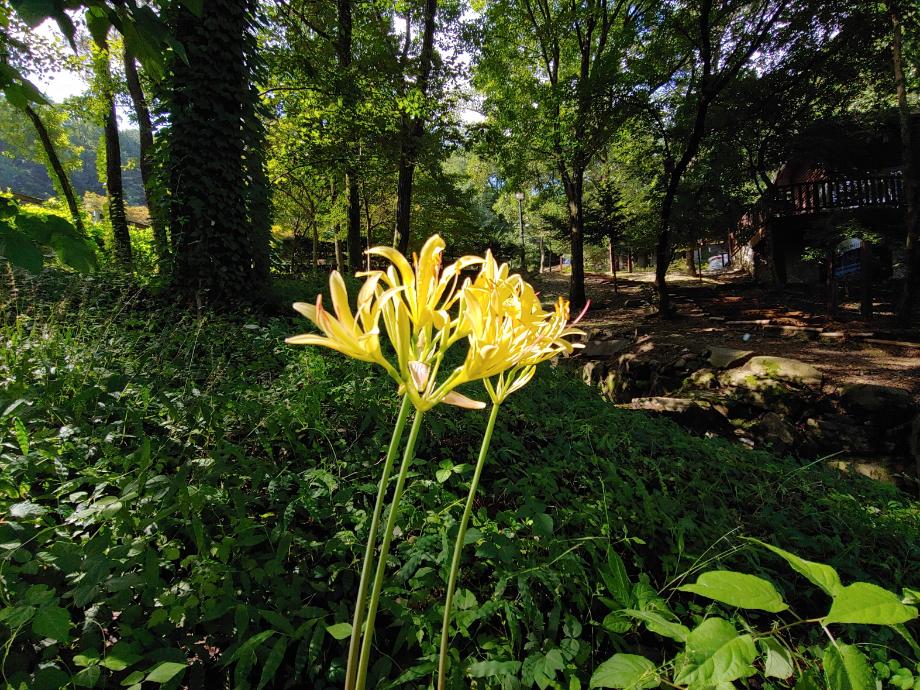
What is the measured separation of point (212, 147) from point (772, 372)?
28.5 ft

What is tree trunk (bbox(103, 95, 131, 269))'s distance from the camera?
7.60 m

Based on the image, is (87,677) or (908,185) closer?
(87,677)

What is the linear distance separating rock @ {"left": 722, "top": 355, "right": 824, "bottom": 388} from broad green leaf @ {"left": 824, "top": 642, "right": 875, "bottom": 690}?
6.89 metres

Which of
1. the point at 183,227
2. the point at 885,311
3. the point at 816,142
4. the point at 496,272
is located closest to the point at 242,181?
the point at 183,227

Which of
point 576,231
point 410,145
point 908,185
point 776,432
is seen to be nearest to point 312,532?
point 776,432

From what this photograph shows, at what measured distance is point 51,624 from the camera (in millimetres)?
975

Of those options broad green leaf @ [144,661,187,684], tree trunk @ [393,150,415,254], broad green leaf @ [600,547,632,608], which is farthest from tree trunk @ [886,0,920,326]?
broad green leaf @ [144,661,187,684]

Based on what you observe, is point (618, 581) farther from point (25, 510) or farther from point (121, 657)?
point (25, 510)

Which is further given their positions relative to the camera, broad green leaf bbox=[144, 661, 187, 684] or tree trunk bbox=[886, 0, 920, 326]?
tree trunk bbox=[886, 0, 920, 326]

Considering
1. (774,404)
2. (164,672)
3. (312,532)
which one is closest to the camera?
(164,672)

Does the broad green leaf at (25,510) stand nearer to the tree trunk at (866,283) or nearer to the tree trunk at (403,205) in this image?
the tree trunk at (403,205)

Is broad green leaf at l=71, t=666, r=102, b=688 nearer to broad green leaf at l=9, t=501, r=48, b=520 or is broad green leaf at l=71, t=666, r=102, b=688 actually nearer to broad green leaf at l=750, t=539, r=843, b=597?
broad green leaf at l=9, t=501, r=48, b=520

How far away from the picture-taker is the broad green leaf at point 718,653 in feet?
2.08

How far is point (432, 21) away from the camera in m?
10.5
